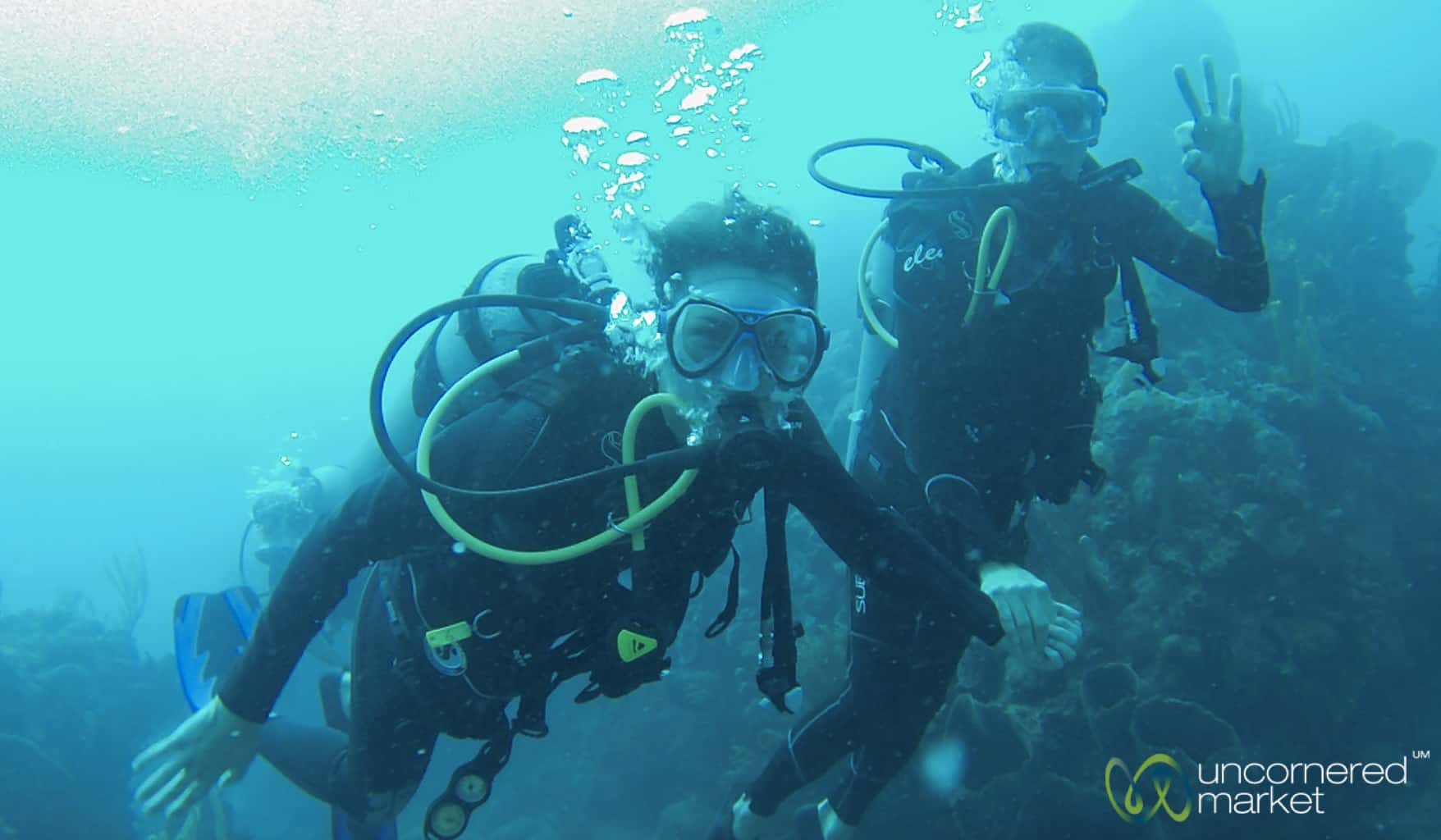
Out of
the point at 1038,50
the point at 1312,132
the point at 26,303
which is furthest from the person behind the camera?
the point at 26,303

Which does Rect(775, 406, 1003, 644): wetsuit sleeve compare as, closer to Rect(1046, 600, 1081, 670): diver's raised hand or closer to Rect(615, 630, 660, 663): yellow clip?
Rect(1046, 600, 1081, 670): diver's raised hand

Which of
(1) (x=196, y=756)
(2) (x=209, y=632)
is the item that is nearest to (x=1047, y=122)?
(1) (x=196, y=756)

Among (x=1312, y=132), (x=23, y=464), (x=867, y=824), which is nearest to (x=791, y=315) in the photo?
(x=867, y=824)

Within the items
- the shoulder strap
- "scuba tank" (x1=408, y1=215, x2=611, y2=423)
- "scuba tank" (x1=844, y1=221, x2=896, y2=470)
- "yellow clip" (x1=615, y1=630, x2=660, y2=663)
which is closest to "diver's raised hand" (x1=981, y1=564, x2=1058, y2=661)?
the shoulder strap

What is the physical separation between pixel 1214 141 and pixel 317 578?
4.45 meters

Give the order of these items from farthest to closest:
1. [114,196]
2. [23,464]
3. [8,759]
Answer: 1. [114,196]
2. [23,464]
3. [8,759]

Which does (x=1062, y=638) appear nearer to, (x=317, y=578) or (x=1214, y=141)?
(x=1214, y=141)

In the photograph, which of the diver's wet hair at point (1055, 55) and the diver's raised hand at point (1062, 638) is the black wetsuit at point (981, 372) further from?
the diver's raised hand at point (1062, 638)

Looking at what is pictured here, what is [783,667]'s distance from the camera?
8.65 ft

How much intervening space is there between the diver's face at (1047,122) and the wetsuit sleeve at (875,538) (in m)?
1.90

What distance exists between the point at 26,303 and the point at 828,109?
304 ft

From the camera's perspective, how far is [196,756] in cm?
267

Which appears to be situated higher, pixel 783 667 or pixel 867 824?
pixel 783 667

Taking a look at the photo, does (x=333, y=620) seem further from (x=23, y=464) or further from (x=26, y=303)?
(x=26, y=303)
